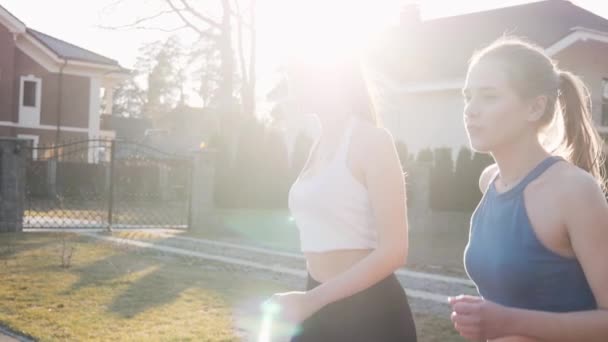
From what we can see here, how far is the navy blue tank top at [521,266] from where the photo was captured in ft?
6.70

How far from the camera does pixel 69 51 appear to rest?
1506 inches

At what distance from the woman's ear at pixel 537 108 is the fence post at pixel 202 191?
56.0 ft

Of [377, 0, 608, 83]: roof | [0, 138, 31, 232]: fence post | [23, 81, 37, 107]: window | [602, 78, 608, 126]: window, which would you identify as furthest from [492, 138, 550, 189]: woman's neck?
[23, 81, 37, 107]: window

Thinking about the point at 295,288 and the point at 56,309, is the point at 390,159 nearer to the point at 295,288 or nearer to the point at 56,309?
the point at 56,309

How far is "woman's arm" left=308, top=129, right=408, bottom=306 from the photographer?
2.73 meters

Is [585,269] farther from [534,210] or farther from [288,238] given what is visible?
[288,238]

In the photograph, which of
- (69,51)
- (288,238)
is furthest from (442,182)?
(69,51)

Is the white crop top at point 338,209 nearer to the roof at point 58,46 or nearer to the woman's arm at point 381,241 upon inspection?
the woman's arm at point 381,241

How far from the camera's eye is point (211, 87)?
62906 mm

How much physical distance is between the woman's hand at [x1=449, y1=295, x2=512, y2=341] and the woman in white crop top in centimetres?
80

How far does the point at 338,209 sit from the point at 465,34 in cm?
3125

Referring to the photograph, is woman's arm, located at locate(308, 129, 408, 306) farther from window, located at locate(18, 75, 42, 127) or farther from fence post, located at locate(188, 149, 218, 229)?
window, located at locate(18, 75, 42, 127)

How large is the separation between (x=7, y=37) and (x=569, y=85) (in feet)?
117

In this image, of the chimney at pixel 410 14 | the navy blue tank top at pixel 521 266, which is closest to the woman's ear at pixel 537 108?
the navy blue tank top at pixel 521 266
